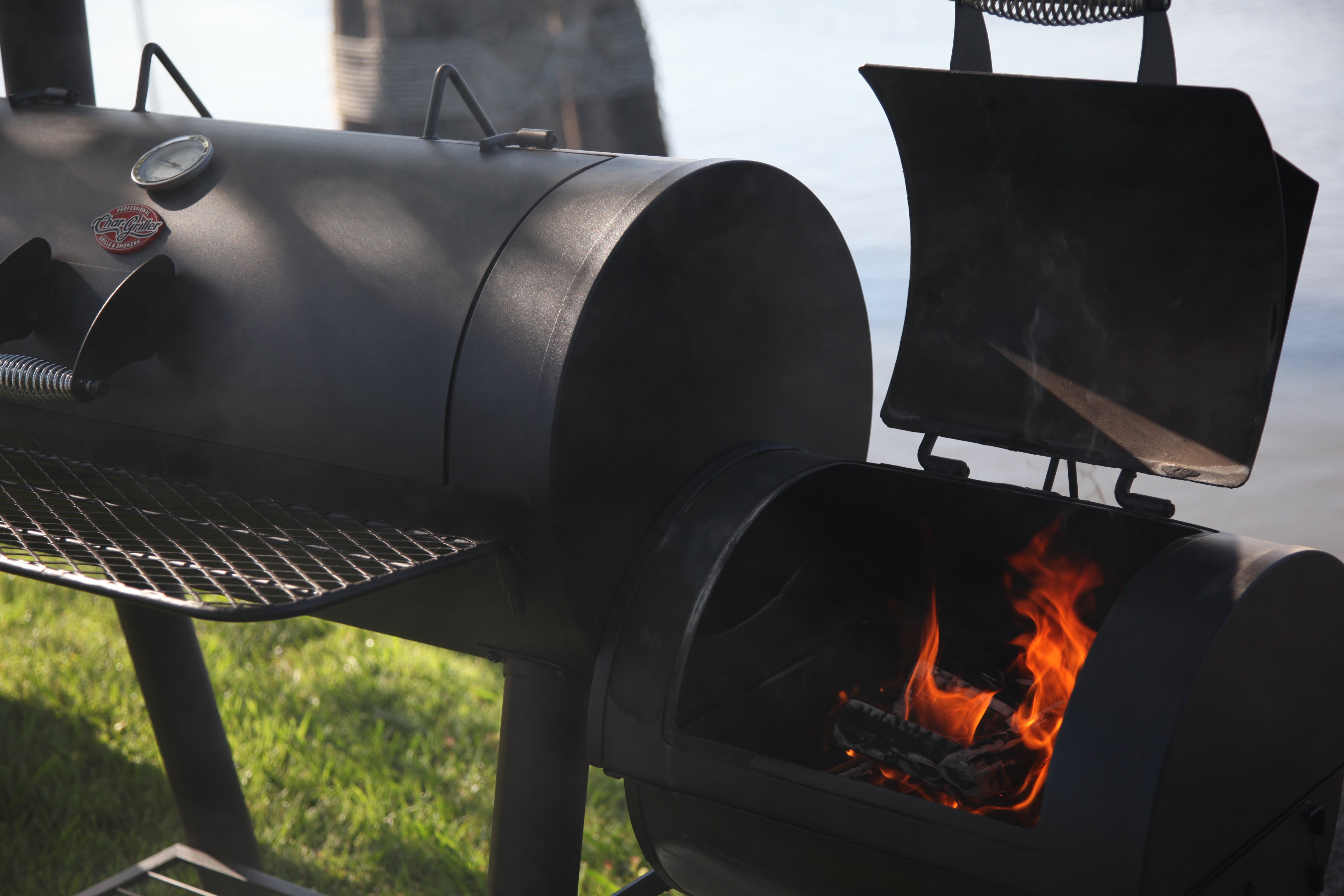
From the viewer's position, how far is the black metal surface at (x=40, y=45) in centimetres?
187

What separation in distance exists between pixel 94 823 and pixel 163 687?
2.26 ft

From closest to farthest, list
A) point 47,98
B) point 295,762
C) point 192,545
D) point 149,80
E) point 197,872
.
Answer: point 192,545, point 149,80, point 47,98, point 197,872, point 295,762

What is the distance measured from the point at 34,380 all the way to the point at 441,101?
0.60 meters

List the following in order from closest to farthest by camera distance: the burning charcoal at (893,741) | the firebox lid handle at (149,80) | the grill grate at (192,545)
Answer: the grill grate at (192,545) → the burning charcoal at (893,741) → the firebox lid handle at (149,80)

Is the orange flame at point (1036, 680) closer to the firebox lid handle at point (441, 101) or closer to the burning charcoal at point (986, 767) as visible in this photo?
the burning charcoal at point (986, 767)

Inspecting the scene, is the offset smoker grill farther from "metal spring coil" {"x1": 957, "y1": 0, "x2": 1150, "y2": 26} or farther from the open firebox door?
"metal spring coil" {"x1": 957, "y1": 0, "x2": 1150, "y2": 26}

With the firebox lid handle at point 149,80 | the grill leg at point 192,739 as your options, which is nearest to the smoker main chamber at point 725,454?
the firebox lid handle at point 149,80

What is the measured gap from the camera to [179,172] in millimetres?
1482

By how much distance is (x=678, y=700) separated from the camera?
49.3 inches

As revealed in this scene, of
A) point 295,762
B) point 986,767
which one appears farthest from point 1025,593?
point 295,762

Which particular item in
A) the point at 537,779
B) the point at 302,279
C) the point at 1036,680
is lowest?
the point at 537,779

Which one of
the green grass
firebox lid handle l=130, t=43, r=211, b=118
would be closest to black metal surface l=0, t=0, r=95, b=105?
firebox lid handle l=130, t=43, r=211, b=118

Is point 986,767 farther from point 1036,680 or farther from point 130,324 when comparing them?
point 130,324

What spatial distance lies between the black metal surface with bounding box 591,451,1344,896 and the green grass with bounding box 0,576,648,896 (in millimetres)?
1039
